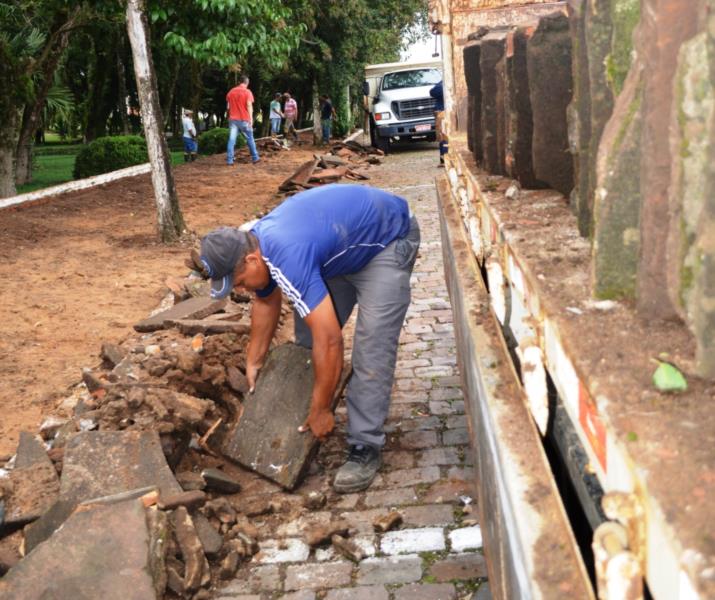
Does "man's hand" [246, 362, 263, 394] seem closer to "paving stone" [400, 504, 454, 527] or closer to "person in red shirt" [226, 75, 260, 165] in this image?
"paving stone" [400, 504, 454, 527]

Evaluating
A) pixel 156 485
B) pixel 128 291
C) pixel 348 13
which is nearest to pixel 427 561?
pixel 156 485

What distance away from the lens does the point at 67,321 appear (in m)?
7.41

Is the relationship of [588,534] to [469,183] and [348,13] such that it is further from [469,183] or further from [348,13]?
[348,13]

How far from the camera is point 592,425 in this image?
136cm

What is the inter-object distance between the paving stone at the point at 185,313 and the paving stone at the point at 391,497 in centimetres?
269

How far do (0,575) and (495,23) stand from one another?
534 centimetres

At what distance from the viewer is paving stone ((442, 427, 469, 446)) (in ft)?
15.2

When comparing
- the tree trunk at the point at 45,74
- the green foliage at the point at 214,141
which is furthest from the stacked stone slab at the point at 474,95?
the green foliage at the point at 214,141

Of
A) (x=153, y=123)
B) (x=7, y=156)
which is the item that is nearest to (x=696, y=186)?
(x=153, y=123)

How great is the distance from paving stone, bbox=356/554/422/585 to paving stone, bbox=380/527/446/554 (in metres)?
0.06

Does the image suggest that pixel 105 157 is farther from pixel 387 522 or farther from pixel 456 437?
pixel 387 522

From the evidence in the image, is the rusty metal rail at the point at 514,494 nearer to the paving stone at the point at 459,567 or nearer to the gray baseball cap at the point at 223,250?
the paving stone at the point at 459,567

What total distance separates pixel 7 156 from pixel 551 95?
14.4 m

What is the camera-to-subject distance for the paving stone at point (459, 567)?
→ 11.1 ft
